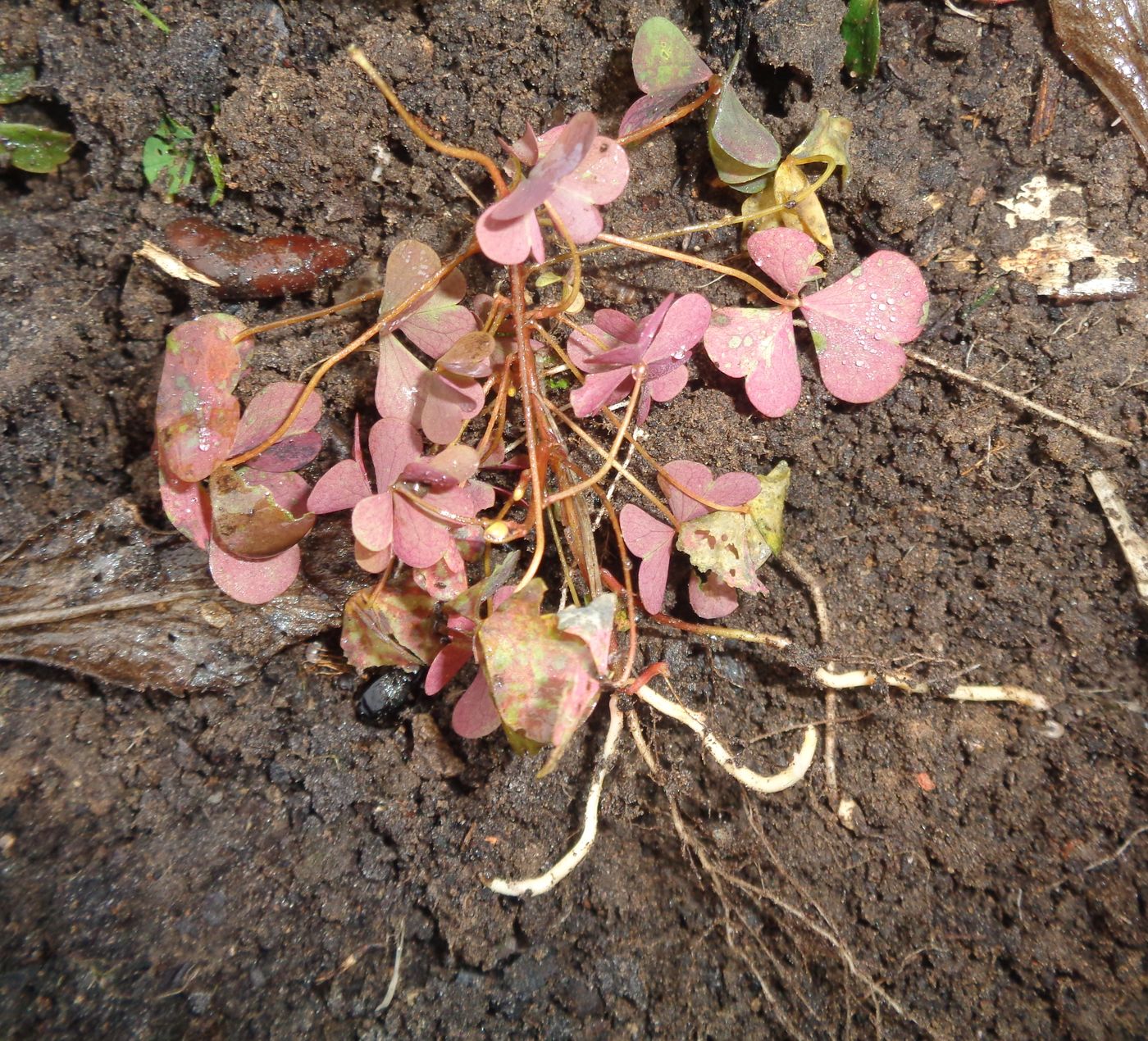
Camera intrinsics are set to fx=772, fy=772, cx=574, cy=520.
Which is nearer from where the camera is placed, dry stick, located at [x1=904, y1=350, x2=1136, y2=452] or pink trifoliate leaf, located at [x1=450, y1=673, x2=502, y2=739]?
pink trifoliate leaf, located at [x1=450, y1=673, x2=502, y2=739]

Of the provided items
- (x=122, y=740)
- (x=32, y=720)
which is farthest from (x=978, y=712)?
(x=32, y=720)

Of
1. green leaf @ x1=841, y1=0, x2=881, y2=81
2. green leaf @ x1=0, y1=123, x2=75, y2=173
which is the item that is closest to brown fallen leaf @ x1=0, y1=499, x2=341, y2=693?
green leaf @ x1=0, y1=123, x2=75, y2=173

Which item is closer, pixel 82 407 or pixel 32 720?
pixel 32 720

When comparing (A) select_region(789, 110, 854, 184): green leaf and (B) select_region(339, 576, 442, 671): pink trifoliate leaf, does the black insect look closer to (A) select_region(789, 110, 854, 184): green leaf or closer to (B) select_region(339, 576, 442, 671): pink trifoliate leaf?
(B) select_region(339, 576, 442, 671): pink trifoliate leaf

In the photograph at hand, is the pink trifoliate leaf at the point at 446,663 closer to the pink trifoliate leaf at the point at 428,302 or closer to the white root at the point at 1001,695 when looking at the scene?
the pink trifoliate leaf at the point at 428,302

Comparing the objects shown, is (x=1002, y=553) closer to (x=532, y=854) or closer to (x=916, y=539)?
(x=916, y=539)

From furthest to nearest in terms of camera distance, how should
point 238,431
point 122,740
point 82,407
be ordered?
point 82,407, point 122,740, point 238,431

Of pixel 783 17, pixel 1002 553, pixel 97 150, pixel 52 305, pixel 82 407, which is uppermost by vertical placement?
pixel 783 17
